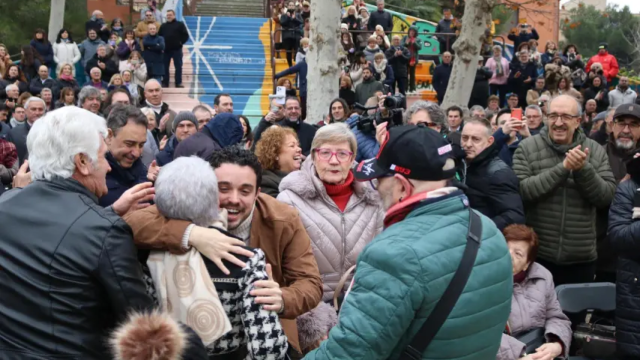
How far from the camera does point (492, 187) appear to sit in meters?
5.06

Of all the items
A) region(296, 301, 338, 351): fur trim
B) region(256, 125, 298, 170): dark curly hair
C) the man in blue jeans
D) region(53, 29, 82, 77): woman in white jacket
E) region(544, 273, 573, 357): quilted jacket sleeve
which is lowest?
region(544, 273, 573, 357): quilted jacket sleeve

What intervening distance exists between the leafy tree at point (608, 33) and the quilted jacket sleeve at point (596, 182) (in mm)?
33493

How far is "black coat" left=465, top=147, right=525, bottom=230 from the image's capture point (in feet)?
16.3

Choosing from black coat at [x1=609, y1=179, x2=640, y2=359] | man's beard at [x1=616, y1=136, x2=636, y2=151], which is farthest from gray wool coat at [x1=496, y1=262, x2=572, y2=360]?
man's beard at [x1=616, y1=136, x2=636, y2=151]

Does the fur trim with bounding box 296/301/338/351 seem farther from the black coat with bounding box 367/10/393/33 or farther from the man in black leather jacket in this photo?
the black coat with bounding box 367/10/393/33

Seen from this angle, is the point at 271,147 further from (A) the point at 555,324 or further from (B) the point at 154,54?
(B) the point at 154,54

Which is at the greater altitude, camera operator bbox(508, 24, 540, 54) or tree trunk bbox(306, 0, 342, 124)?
camera operator bbox(508, 24, 540, 54)

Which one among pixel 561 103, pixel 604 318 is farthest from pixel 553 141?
pixel 604 318

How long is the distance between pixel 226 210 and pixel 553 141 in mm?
3329

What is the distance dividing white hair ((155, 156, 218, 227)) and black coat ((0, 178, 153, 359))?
0.71ft

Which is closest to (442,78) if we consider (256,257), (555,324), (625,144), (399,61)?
(399,61)

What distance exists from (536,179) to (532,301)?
1278 millimetres

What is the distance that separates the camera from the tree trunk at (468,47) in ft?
42.1

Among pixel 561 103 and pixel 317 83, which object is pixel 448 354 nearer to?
pixel 561 103
